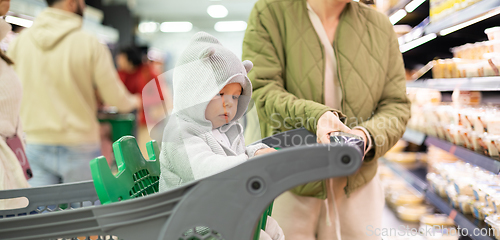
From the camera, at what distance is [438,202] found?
2406 millimetres

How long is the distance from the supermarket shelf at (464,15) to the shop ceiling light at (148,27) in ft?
32.7

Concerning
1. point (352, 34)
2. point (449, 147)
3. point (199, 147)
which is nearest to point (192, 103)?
point (199, 147)

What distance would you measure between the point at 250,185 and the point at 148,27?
11.9m

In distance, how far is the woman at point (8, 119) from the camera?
1.24 meters

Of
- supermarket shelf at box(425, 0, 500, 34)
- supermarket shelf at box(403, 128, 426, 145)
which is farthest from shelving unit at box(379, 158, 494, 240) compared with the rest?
supermarket shelf at box(425, 0, 500, 34)

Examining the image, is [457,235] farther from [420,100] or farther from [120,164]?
[120,164]

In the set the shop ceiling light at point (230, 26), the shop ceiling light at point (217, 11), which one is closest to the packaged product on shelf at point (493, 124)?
the shop ceiling light at point (217, 11)

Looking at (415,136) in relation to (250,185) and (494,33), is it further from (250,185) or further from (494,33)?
(250,185)

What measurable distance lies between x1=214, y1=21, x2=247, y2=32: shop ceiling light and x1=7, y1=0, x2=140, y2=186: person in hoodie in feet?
35.2

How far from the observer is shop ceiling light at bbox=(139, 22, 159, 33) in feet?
36.6

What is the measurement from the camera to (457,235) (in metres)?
2.31

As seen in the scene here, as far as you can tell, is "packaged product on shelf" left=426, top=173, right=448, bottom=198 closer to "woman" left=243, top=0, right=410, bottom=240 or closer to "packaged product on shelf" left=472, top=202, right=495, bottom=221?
"packaged product on shelf" left=472, top=202, right=495, bottom=221

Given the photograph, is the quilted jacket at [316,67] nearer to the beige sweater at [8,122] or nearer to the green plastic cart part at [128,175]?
the green plastic cart part at [128,175]

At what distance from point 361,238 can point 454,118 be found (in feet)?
4.26
